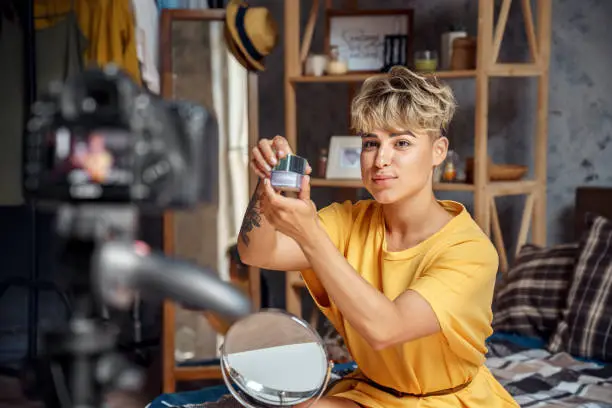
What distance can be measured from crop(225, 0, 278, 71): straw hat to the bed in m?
1.17

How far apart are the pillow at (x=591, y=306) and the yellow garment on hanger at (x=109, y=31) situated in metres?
1.74

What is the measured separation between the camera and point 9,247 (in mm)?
3994

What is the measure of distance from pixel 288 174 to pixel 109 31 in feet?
7.69

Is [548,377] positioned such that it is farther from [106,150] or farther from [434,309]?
[106,150]

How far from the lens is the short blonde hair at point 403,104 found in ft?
4.84

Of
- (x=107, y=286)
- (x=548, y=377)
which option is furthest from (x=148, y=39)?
(x=107, y=286)

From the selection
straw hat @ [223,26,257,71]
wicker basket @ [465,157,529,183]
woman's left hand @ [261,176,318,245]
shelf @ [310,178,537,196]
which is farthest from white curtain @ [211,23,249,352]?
woman's left hand @ [261,176,318,245]

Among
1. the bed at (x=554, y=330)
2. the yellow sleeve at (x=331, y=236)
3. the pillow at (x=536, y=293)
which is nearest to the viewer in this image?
the yellow sleeve at (x=331, y=236)

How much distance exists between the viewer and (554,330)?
2512 millimetres

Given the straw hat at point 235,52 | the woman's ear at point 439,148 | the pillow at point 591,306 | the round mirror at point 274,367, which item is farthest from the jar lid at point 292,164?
the straw hat at point 235,52

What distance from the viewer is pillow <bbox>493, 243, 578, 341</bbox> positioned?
2.56m

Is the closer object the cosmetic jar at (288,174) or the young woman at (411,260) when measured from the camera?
the cosmetic jar at (288,174)

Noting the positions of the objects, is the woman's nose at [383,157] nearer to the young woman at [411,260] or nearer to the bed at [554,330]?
the young woman at [411,260]

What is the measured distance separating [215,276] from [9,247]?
392cm
